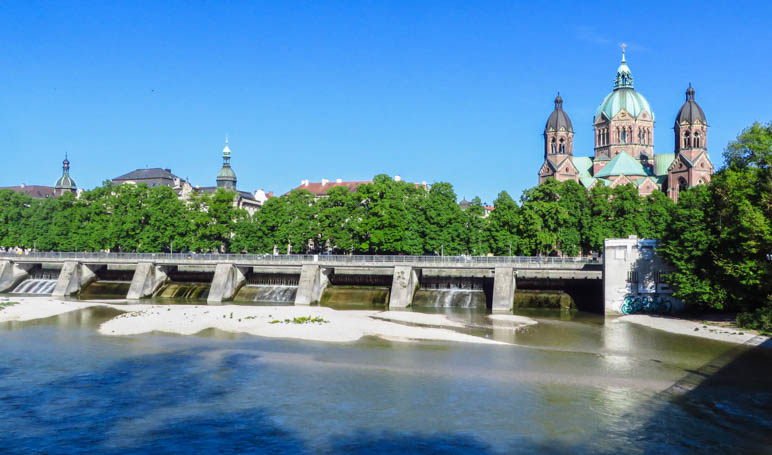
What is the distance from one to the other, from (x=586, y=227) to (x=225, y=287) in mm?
51462

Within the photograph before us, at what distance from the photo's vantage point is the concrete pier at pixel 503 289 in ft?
235

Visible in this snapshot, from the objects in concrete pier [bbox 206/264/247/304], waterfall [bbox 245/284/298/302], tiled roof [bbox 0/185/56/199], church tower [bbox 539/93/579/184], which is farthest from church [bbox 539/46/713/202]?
tiled roof [bbox 0/185/56/199]

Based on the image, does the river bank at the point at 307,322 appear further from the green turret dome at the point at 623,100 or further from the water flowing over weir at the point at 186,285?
the green turret dome at the point at 623,100

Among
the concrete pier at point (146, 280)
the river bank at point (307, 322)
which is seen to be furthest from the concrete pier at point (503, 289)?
the concrete pier at point (146, 280)

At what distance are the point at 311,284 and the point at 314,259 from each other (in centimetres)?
645

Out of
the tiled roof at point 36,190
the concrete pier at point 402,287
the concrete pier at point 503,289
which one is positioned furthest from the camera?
the tiled roof at point 36,190

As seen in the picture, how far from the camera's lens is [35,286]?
91.8 metres

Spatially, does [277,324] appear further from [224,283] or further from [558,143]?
Result: [558,143]

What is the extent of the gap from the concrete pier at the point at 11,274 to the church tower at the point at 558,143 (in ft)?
384

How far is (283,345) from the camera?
4994 centimetres

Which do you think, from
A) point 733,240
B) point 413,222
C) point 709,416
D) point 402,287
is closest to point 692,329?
point 733,240

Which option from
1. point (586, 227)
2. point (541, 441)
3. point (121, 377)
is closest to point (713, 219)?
point (586, 227)

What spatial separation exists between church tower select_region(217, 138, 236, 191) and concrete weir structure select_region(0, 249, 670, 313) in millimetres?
67332

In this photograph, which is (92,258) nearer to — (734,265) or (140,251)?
(140,251)
